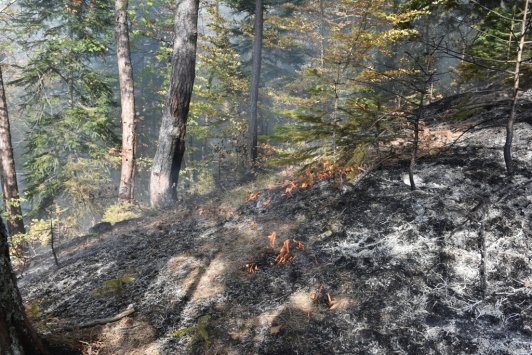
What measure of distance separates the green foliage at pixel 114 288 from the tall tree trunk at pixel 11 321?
1.40 meters

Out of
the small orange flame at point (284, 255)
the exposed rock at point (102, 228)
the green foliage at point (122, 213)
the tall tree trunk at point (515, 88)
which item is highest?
the tall tree trunk at point (515, 88)

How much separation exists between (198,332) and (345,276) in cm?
156

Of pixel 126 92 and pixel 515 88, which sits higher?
pixel 126 92

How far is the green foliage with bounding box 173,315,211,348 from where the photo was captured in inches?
119

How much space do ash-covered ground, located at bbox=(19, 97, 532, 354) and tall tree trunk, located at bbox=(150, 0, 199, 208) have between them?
3095 millimetres

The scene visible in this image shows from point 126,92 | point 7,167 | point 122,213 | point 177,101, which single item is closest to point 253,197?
point 177,101

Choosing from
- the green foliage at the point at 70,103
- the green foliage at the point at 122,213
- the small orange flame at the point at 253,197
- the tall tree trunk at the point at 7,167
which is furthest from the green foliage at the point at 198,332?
the green foliage at the point at 70,103

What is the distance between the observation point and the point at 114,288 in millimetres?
3979

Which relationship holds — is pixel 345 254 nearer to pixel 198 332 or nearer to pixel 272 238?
pixel 272 238

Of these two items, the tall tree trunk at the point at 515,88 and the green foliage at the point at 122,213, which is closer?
the tall tree trunk at the point at 515,88

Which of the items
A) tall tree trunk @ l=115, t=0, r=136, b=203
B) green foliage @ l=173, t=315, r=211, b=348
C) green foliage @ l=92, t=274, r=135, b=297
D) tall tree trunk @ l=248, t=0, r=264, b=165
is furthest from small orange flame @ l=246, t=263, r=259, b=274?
tall tree trunk @ l=248, t=0, r=264, b=165

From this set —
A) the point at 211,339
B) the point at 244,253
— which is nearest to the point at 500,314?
the point at 211,339

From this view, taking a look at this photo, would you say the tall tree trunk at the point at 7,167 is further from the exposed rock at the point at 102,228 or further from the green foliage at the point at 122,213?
the exposed rock at the point at 102,228

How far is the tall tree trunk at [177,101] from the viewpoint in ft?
24.8
